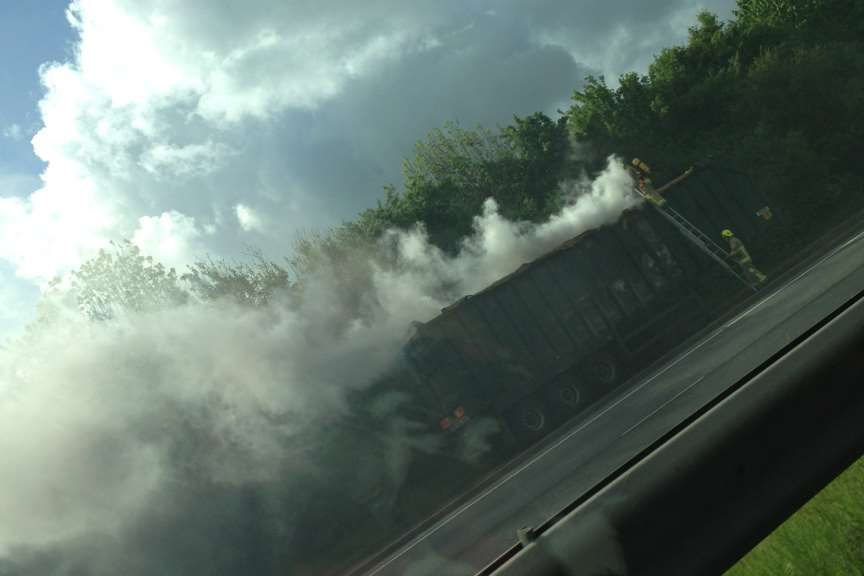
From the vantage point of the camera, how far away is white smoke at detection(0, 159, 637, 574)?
15.4 metres

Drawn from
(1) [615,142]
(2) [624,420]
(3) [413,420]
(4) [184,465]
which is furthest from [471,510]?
(1) [615,142]

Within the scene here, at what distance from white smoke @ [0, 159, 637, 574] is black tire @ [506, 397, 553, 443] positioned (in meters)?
1.79

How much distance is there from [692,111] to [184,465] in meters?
28.2

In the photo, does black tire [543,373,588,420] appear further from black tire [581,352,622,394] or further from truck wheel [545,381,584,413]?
black tire [581,352,622,394]

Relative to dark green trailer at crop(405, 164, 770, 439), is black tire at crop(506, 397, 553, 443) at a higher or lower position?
lower

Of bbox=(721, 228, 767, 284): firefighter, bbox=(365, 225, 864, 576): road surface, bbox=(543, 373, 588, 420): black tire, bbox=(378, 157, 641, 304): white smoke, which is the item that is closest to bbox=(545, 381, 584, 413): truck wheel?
bbox=(543, 373, 588, 420): black tire

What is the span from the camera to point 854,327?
210 centimetres

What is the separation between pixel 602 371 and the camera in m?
17.5

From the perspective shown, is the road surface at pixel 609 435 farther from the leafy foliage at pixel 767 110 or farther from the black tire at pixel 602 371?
the leafy foliage at pixel 767 110

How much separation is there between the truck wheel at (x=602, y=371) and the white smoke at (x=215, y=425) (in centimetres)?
292

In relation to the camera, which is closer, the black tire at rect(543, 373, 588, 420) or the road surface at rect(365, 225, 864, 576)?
the road surface at rect(365, 225, 864, 576)

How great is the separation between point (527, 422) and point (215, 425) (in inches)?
259

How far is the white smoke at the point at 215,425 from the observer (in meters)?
15.4

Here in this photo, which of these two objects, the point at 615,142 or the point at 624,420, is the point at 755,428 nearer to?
the point at 624,420
